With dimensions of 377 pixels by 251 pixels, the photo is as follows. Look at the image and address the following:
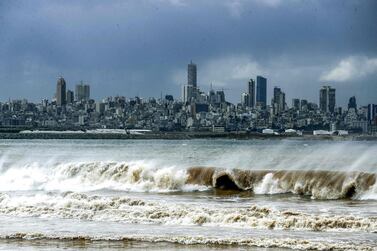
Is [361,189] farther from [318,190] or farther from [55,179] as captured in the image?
[55,179]

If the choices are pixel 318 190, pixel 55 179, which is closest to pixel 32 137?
pixel 55 179

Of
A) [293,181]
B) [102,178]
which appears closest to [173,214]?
[293,181]

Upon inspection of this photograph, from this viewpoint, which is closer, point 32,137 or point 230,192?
point 230,192

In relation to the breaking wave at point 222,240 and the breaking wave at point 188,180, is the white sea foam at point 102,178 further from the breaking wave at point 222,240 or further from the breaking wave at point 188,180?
the breaking wave at point 222,240

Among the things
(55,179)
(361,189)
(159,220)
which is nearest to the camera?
(159,220)

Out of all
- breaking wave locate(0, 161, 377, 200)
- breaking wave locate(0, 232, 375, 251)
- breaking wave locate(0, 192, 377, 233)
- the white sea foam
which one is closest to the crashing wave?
breaking wave locate(0, 161, 377, 200)

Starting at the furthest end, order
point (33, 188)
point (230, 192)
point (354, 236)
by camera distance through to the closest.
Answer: point (33, 188)
point (230, 192)
point (354, 236)

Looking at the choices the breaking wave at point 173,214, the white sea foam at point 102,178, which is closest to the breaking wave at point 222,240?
the breaking wave at point 173,214
